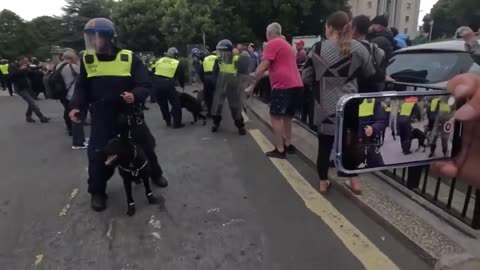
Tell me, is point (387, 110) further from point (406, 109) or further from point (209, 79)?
point (209, 79)

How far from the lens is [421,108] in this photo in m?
1.94

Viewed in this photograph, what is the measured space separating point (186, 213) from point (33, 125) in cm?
771

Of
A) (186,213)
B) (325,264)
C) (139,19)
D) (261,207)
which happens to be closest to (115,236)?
(186,213)

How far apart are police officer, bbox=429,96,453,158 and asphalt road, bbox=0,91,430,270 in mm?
1250

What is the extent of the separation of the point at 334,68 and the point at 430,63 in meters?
2.30

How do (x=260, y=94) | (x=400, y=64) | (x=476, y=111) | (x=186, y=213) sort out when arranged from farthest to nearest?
(x=260, y=94)
(x=400, y=64)
(x=186, y=213)
(x=476, y=111)

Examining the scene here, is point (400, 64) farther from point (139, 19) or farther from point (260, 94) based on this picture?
point (139, 19)

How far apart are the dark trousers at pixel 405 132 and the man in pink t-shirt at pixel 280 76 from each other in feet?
11.0

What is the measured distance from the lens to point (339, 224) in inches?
133

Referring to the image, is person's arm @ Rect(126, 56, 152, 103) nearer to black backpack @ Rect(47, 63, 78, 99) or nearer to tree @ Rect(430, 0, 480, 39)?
black backpack @ Rect(47, 63, 78, 99)

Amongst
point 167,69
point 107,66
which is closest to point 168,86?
point 167,69

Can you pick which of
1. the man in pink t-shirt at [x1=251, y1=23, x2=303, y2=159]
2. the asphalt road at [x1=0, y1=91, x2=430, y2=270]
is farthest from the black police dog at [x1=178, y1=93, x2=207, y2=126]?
the man in pink t-shirt at [x1=251, y1=23, x2=303, y2=159]

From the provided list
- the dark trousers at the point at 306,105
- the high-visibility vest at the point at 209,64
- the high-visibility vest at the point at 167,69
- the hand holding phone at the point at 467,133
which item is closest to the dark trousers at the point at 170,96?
the high-visibility vest at the point at 167,69

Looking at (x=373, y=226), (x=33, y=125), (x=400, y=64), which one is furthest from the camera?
(x=33, y=125)
